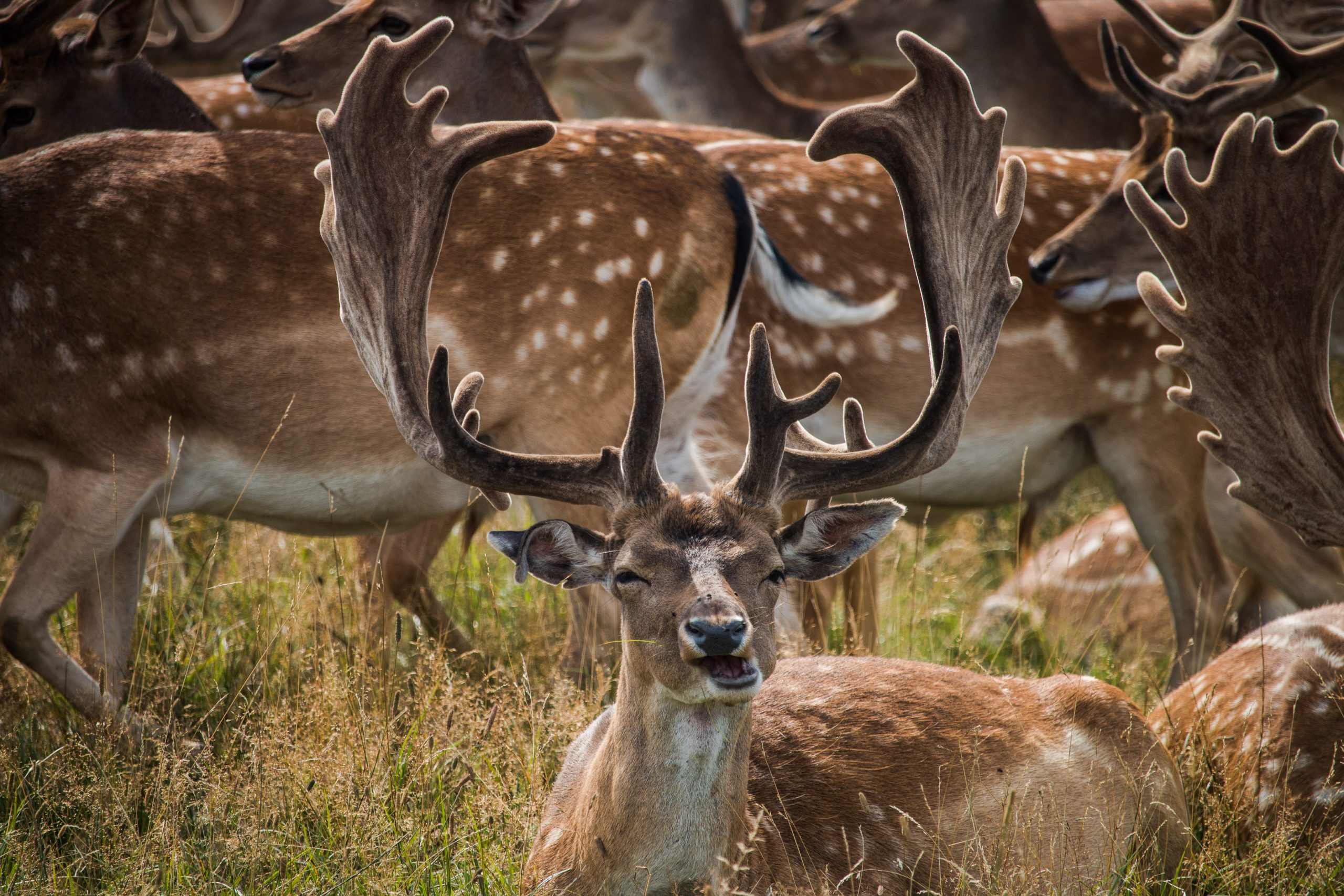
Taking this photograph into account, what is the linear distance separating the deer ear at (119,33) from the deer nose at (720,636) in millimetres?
3230

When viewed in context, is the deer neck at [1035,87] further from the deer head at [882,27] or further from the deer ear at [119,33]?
the deer ear at [119,33]

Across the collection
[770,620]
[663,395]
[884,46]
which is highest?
[663,395]

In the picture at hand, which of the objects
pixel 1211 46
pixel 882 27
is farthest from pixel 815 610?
pixel 882 27

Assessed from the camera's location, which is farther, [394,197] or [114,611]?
[114,611]

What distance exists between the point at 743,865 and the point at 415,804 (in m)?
0.96

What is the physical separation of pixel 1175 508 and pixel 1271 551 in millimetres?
528

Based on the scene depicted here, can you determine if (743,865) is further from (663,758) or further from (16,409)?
(16,409)

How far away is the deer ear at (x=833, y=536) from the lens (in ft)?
9.47

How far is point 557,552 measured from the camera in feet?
9.38

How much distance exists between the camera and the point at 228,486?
391cm

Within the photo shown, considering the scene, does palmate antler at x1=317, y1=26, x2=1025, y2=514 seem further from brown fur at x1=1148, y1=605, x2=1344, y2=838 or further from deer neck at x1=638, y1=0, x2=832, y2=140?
deer neck at x1=638, y1=0, x2=832, y2=140

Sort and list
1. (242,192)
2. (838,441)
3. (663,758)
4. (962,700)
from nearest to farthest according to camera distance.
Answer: (663,758), (962,700), (242,192), (838,441)

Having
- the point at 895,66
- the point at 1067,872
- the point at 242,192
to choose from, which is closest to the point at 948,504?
the point at 1067,872

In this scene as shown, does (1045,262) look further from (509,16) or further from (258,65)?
(258,65)
